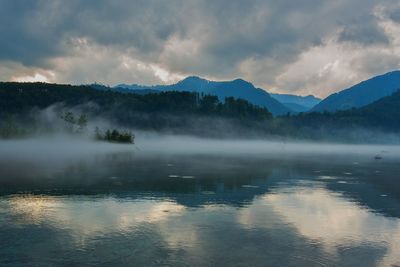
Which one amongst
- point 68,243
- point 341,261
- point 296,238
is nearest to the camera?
point 341,261

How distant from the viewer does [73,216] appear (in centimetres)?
2500

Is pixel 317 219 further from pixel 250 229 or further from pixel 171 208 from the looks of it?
pixel 171 208

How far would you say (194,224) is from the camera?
77.3ft

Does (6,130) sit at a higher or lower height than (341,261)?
→ higher

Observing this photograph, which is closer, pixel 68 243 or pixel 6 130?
pixel 68 243

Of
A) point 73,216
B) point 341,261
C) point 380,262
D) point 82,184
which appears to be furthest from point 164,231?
point 82,184

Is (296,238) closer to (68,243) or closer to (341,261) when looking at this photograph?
(341,261)

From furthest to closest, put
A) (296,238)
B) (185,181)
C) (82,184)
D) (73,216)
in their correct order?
(185,181)
(82,184)
(73,216)
(296,238)

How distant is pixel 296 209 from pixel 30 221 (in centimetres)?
1622

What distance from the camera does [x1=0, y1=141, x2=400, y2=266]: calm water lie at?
17781mm

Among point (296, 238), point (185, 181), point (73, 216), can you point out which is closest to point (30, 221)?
point (73, 216)

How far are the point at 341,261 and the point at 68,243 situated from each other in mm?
11265

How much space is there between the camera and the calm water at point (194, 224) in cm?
1778

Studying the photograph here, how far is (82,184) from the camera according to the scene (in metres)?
39.3
